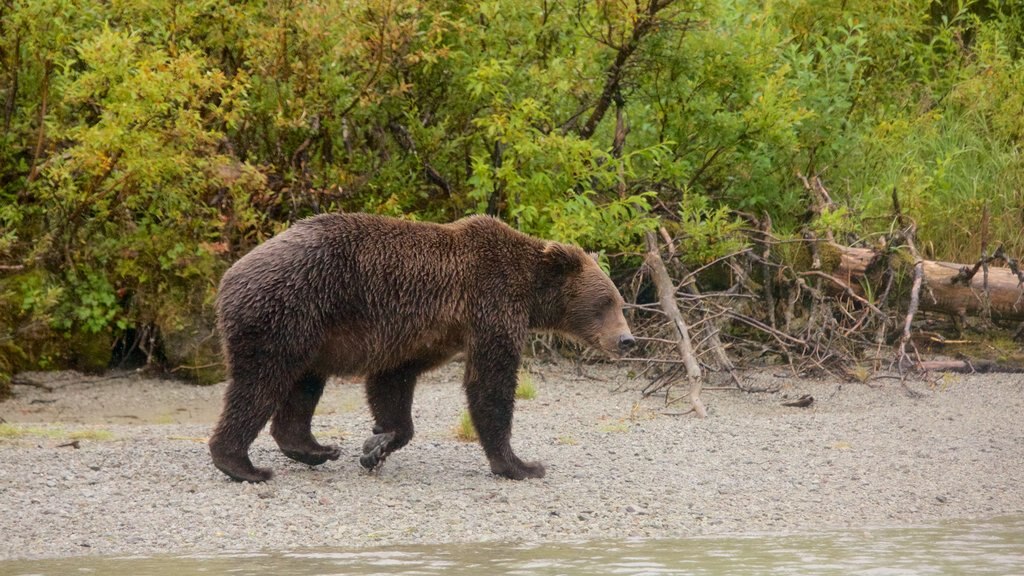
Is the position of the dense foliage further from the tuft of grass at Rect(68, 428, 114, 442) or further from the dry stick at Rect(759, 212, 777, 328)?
the tuft of grass at Rect(68, 428, 114, 442)

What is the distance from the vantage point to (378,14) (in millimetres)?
10797

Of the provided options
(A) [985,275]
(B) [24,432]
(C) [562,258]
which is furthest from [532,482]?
Answer: (A) [985,275]

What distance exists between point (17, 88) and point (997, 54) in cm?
1063

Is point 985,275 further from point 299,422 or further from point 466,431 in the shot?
point 299,422

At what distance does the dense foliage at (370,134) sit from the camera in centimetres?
1071

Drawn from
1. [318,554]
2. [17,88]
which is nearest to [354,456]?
[318,554]

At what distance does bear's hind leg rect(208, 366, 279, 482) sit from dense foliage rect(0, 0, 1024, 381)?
3335 mm

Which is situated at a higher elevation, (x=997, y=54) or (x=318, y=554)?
(x=997, y=54)

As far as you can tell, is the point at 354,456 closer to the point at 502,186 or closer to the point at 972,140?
the point at 502,186

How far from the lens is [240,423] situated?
23.7 ft

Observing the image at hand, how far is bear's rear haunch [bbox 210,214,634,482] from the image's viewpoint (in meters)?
7.18

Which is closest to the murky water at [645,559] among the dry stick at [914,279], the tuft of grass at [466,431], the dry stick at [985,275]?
the tuft of grass at [466,431]

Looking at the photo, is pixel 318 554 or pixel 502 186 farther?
pixel 502 186

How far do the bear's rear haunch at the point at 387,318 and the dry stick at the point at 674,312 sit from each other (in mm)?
1788
